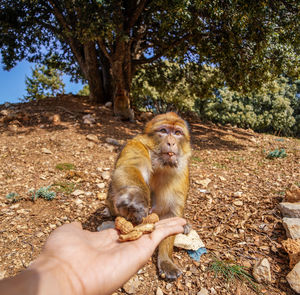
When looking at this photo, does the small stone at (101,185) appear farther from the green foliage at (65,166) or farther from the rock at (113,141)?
the rock at (113,141)

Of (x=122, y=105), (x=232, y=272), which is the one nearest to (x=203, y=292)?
(x=232, y=272)

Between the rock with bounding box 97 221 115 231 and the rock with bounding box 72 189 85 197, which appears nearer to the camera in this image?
the rock with bounding box 97 221 115 231

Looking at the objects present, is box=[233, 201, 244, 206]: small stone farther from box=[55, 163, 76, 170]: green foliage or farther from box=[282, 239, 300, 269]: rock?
box=[55, 163, 76, 170]: green foliage

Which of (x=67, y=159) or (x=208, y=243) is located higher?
(x=67, y=159)

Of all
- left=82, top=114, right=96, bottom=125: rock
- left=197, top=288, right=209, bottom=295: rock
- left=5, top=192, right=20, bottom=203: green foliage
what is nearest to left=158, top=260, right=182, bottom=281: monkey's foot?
left=197, top=288, right=209, bottom=295: rock

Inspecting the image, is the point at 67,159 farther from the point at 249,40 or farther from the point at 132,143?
the point at 249,40

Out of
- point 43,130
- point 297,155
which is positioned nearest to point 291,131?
point 297,155
